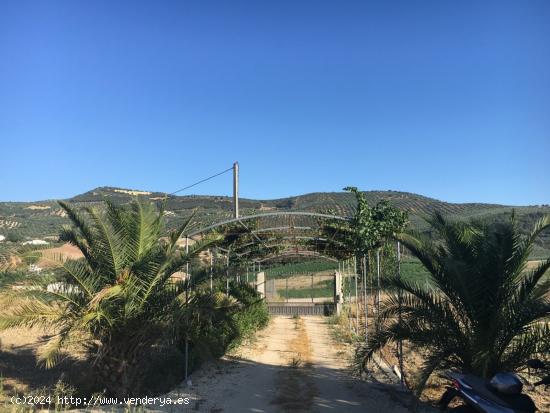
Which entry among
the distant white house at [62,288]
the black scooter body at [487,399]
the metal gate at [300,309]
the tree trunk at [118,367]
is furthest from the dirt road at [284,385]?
the metal gate at [300,309]

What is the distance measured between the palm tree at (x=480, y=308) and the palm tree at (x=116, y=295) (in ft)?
12.5

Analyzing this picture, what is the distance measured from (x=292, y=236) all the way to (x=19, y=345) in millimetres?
9367

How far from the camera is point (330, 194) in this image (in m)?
53.9

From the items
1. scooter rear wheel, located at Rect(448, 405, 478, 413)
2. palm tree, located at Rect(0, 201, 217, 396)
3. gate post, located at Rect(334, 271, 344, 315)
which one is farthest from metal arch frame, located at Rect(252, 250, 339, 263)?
scooter rear wheel, located at Rect(448, 405, 478, 413)

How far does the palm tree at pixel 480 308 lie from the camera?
22.1 feet

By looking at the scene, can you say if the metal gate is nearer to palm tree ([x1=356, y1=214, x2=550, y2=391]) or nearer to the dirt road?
the dirt road

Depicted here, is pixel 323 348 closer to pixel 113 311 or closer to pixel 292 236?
pixel 292 236

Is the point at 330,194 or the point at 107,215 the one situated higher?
the point at 330,194

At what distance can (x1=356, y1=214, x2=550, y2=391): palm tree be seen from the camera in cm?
673

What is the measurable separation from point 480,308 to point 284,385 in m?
3.88

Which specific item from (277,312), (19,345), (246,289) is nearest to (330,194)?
(277,312)

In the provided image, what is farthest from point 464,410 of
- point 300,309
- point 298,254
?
point 300,309

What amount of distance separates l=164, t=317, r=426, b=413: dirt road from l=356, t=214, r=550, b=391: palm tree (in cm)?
95

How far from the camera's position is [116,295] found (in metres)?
8.57
